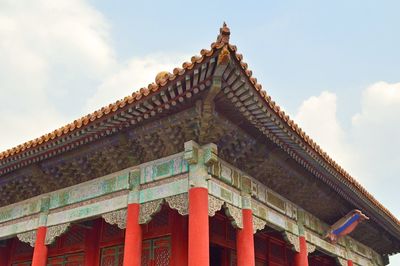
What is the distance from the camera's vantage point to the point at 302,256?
35.8 ft

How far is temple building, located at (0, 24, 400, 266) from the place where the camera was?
754 cm

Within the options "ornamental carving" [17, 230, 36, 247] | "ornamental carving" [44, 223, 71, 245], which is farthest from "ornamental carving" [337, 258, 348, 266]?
"ornamental carving" [17, 230, 36, 247]

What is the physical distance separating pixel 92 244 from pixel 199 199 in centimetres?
423

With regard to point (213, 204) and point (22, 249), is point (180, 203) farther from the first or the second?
point (22, 249)

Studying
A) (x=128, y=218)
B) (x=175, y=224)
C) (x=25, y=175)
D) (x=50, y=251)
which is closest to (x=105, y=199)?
(x=128, y=218)

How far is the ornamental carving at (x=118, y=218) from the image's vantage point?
879 cm

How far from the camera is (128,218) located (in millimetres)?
8586

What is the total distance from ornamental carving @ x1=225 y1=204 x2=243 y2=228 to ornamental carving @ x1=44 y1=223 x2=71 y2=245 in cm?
370

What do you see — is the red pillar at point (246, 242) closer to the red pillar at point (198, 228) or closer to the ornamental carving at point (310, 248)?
the red pillar at point (198, 228)

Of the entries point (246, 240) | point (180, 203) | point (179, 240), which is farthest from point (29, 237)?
point (246, 240)

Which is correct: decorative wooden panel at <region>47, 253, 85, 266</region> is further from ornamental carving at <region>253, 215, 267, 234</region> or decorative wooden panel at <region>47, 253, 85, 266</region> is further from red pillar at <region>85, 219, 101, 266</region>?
ornamental carving at <region>253, 215, 267, 234</region>

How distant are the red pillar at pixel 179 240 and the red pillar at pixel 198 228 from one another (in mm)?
1439

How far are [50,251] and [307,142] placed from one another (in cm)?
736

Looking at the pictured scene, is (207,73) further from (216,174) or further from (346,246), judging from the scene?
(346,246)
